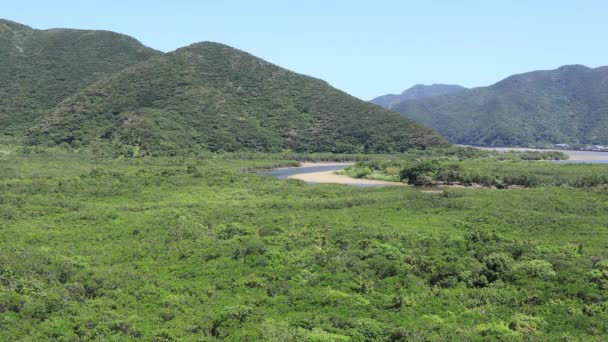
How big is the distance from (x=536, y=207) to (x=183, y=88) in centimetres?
13104

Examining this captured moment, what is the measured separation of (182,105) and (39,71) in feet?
209

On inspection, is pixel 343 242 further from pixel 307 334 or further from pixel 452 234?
pixel 307 334

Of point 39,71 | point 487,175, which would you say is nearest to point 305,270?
point 487,175

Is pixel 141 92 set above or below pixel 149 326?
above

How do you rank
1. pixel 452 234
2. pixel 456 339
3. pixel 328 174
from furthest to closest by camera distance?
pixel 328 174 → pixel 452 234 → pixel 456 339

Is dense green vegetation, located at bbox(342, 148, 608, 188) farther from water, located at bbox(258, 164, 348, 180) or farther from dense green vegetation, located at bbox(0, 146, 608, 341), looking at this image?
dense green vegetation, located at bbox(0, 146, 608, 341)

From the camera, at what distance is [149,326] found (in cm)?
2188

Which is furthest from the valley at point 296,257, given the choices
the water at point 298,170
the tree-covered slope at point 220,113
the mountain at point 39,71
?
the mountain at point 39,71

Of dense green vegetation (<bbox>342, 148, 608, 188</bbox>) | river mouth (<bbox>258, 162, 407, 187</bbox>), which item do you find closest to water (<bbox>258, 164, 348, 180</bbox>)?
river mouth (<bbox>258, 162, 407, 187</bbox>)

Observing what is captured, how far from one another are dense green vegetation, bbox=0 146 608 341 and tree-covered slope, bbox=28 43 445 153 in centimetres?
8531

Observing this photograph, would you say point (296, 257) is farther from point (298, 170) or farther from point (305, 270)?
point (298, 170)

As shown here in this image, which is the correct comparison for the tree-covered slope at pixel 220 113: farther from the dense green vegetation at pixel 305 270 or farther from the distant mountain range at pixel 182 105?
the dense green vegetation at pixel 305 270

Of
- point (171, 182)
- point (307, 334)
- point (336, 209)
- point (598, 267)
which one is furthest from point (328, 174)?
point (307, 334)

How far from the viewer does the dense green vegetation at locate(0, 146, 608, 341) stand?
2188cm
